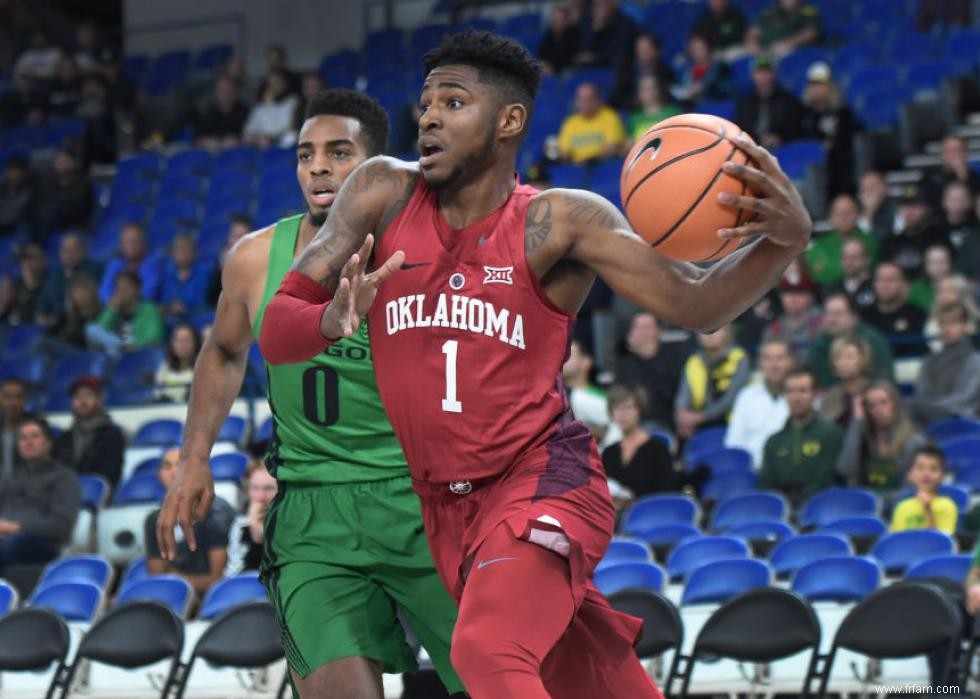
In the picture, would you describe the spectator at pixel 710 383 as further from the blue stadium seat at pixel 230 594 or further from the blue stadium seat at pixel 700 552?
the blue stadium seat at pixel 230 594

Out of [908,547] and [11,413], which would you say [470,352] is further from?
[11,413]

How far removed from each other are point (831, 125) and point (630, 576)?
21.7ft

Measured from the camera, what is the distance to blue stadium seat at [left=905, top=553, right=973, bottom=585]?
8234 mm

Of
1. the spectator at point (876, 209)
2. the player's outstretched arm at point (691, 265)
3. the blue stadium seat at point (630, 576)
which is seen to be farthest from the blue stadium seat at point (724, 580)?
the spectator at point (876, 209)

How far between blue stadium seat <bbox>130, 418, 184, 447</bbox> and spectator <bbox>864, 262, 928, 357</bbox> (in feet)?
17.8

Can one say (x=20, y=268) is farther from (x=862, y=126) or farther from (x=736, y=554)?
(x=736, y=554)

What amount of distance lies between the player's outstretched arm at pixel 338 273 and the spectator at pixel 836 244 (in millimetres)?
8297

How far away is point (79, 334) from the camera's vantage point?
15234 mm

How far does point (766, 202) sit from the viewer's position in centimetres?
406

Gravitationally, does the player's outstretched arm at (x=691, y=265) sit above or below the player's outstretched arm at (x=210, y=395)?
above

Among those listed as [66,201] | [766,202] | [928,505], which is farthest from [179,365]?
[766,202]

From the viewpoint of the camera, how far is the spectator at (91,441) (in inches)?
503

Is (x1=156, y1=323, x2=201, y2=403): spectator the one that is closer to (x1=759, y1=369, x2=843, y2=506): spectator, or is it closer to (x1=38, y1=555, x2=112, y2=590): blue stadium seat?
(x1=38, y1=555, x2=112, y2=590): blue stadium seat

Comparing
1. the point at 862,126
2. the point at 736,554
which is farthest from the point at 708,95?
the point at 736,554
